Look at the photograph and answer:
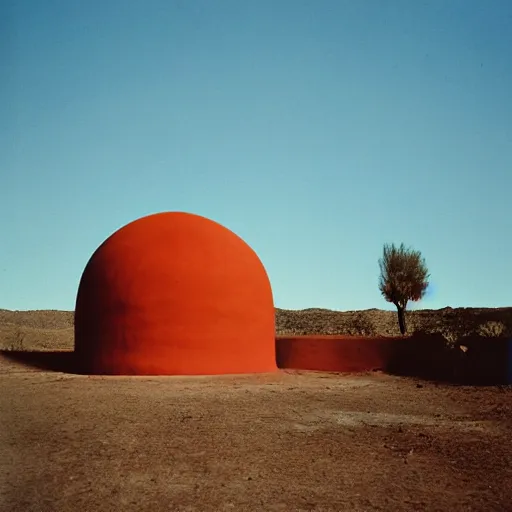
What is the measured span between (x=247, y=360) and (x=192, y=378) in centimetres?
194

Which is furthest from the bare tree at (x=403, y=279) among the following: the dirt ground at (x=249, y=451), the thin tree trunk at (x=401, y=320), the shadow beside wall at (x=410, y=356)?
the dirt ground at (x=249, y=451)

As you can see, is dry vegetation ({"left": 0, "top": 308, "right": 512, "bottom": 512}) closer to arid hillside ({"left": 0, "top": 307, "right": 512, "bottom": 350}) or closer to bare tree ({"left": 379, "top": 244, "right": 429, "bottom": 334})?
arid hillside ({"left": 0, "top": 307, "right": 512, "bottom": 350})

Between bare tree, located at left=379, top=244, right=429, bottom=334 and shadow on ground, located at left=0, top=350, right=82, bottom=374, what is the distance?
670 inches

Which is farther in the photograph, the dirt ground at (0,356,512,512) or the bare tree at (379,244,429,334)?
the bare tree at (379,244,429,334)

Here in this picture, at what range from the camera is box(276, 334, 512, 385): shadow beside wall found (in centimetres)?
1365

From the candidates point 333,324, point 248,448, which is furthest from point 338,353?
point 333,324

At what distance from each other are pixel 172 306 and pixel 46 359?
5.72 metres

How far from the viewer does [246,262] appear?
14.1 m

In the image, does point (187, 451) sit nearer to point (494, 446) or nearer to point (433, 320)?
point (494, 446)

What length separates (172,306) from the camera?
12.8 meters

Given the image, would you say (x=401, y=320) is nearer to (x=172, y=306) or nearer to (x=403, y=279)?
(x=403, y=279)

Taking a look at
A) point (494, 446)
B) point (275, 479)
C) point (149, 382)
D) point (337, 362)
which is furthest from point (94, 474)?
point (337, 362)

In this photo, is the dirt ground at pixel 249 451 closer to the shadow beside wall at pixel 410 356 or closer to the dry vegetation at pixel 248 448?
→ the dry vegetation at pixel 248 448

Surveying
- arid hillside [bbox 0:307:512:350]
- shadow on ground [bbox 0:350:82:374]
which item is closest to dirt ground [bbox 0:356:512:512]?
shadow on ground [bbox 0:350:82:374]
